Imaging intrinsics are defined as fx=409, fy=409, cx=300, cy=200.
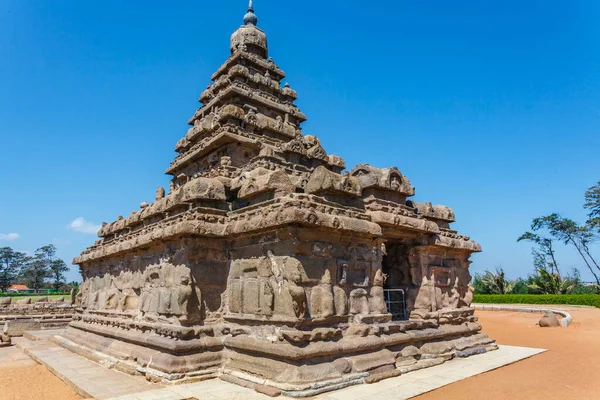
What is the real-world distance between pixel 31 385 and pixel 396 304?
26.5ft

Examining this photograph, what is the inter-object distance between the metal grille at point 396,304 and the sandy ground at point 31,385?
6.92 meters

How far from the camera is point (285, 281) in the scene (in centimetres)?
702

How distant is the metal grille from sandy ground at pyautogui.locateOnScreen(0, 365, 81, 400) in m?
6.92

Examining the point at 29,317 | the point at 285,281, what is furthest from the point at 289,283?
the point at 29,317

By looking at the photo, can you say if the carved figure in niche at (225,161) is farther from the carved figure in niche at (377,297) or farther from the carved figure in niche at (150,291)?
the carved figure in niche at (377,297)

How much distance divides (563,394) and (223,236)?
662cm

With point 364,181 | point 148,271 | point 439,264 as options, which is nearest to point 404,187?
point 364,181

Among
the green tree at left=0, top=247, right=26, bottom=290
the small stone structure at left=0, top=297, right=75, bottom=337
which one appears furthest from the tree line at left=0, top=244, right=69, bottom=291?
the small stone structure at left=0, top=297, right=75, bottom=337

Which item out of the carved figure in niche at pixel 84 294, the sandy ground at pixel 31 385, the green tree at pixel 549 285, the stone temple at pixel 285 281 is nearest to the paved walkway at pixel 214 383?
the sandy ground at pixel 31 385

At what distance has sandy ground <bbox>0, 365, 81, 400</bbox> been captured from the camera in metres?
7.12

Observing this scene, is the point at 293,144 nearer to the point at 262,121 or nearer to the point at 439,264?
the point at 262,121

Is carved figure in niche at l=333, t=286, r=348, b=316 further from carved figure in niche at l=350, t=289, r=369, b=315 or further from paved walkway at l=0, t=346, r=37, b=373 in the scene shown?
paved walkway at l=0, t=346, r=37, b=373

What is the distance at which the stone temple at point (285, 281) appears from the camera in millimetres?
6984

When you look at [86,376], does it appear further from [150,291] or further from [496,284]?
[496,284]
